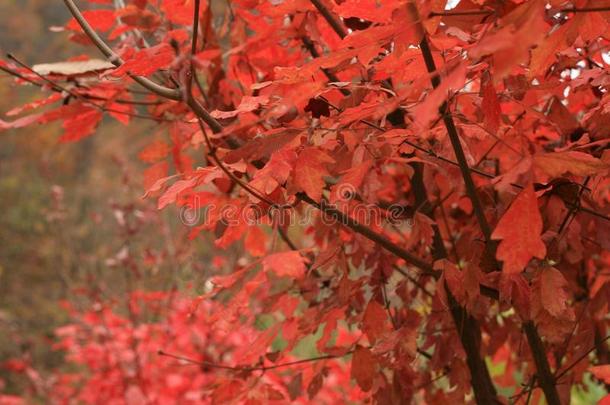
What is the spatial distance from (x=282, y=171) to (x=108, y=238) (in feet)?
26.6

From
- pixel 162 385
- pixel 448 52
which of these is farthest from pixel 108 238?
pixel 448 52

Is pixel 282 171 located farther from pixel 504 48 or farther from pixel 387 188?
pixel 387 188

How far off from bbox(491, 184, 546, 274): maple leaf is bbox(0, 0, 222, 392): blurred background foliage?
2.59 m

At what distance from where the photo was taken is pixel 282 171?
3.02 ft

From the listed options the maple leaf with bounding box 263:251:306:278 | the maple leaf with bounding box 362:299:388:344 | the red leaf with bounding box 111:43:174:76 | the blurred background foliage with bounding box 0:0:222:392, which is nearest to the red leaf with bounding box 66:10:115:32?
the red leaf with bounding box 111:43:174:76

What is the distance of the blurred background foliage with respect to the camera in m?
5.04

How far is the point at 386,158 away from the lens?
3.31 feet

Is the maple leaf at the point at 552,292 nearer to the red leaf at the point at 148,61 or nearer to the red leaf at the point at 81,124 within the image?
the red leaf at the point at 148,61

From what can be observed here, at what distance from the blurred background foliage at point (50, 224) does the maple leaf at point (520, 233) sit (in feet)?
8.50

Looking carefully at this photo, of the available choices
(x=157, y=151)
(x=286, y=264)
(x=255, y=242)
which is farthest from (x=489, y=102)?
(x=157, y=151)

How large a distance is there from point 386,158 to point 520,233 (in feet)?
0.92

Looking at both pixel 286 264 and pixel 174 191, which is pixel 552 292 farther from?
pixel 174 191

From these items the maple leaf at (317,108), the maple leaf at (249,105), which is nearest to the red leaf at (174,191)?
the maple leaf at (249,105)

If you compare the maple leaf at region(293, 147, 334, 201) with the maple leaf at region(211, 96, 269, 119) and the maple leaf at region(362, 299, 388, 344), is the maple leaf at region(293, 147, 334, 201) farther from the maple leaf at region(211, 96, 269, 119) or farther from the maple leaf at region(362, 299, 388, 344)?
the maple leaf at region(362, 299, 388, 344)
